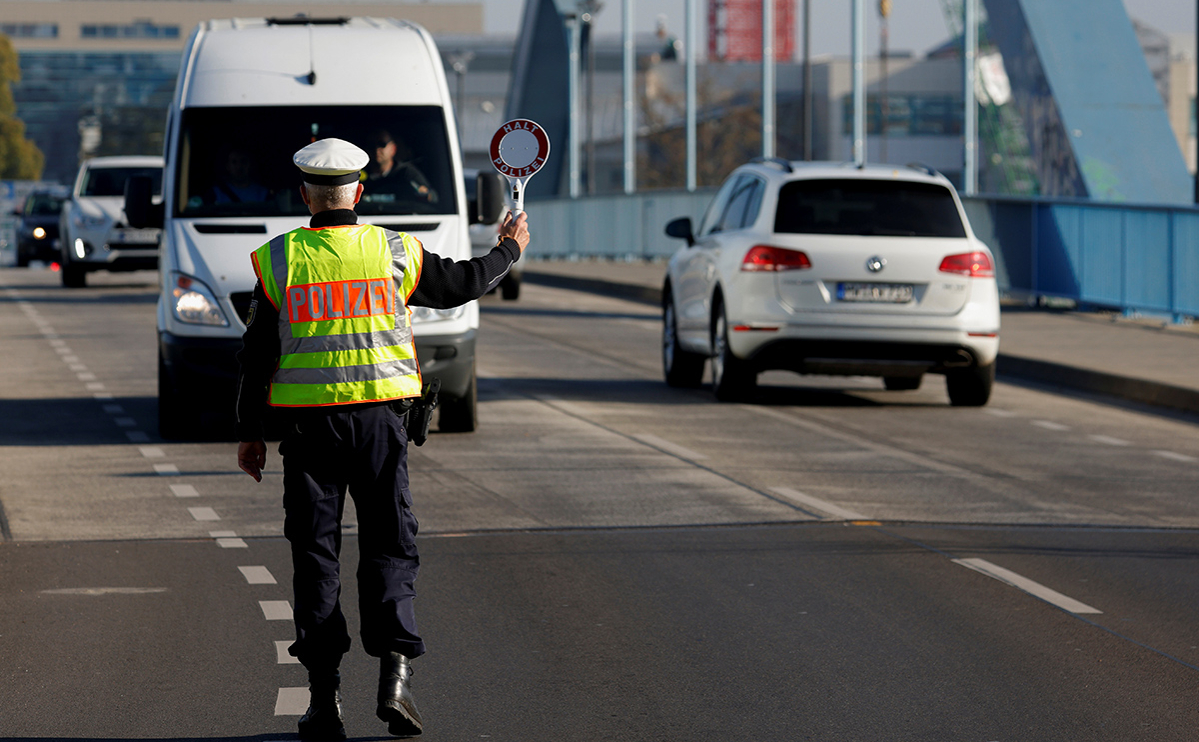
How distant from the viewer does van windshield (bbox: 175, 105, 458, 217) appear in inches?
494

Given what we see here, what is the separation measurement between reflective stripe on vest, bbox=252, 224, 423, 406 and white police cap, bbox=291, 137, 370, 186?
0.14 metres

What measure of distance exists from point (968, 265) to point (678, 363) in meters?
2.75

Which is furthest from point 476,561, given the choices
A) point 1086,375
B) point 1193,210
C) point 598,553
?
point 1193,210

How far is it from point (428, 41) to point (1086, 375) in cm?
682

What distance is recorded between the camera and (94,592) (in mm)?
7660

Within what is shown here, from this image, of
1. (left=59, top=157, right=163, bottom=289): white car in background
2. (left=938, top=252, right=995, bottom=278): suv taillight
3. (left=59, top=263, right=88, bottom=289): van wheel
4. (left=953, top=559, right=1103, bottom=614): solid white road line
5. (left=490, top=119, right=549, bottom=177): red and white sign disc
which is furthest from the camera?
(left=59, top=263, right=88, bottom=289): van wheel

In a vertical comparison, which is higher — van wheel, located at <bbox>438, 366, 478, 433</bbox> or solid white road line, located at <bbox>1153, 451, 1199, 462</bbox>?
van wheel, located at <bbox>438, 366, 478, 433</bbox>

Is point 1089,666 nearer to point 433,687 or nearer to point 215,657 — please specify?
point 433,687

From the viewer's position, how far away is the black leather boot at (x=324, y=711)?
5.46m

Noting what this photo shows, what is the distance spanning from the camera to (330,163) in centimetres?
544

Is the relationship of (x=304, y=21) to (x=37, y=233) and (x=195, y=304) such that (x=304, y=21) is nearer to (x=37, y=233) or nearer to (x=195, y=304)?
(x=195, y=304)

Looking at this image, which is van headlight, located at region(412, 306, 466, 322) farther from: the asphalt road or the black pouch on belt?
the black pouch on belt

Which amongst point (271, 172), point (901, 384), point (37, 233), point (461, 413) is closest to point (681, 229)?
point (901, 384)

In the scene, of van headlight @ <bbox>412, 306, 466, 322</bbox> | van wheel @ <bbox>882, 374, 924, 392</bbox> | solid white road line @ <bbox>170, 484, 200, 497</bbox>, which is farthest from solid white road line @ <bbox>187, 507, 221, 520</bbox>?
van wheel @ <bbox>882, 374, 924, 392</bbox>
